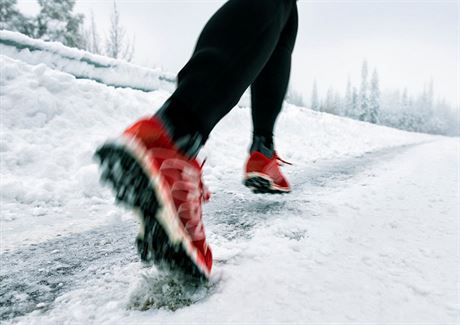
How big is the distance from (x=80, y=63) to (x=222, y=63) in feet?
12.0

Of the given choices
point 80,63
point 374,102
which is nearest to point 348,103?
point 374,102

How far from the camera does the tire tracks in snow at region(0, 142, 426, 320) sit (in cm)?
68

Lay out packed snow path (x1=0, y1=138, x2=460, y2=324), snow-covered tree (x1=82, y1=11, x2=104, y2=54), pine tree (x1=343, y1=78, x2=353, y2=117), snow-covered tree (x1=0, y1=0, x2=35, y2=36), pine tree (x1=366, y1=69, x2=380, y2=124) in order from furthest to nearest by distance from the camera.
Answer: pine tree (x1=343, y1=78, x2=353, y2=117) → pine tree (x1=366, y1=69, x2=380, y2=124) → snow-covered tree (x1=82, y1=11, x2=104, y2=54) → snow-covered tree (x1=0, y1=0, x2=35, y2=36) → packed snow path (x1=0, y1=138, x2=460, y2=324)

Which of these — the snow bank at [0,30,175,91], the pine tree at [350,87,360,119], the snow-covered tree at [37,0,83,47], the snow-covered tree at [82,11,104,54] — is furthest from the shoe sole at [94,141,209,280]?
the pine tree at [350,87,360,119]

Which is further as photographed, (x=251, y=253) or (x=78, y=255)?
(x=78, y=255)

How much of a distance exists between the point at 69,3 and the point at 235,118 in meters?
19.4

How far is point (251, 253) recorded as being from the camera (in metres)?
0.81

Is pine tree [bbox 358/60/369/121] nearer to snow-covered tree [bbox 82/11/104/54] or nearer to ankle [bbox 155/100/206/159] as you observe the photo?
snow-covered tree [bbox 82/11/104/54]

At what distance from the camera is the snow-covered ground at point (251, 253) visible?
583 millimetres

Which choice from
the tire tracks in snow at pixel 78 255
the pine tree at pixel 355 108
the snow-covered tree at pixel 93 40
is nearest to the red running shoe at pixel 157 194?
the tire tracks in snow at pixel 78 255

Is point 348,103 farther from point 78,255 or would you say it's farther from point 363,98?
point 78,255

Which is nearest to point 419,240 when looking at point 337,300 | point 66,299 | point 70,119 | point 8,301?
point 337,300

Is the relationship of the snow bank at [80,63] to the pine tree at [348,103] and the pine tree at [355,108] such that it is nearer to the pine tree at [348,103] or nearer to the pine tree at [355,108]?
the pine tree at [355,108]

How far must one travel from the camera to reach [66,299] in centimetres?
65
